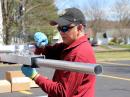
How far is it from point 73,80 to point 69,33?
1.19 ft

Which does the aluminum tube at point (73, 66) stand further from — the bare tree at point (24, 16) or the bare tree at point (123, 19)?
the bare tree at point (123, 19)

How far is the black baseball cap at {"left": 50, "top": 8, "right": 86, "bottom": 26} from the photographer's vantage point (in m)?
3.04

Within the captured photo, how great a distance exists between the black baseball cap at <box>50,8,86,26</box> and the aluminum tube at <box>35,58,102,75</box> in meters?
0.60

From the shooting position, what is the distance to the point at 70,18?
10.0 feet

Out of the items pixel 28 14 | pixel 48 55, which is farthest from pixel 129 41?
pixel 48 55

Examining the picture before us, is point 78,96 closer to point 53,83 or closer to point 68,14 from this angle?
point 53,83

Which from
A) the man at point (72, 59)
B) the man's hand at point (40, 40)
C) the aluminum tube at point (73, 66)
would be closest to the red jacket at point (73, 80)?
the man at point (72, 59)

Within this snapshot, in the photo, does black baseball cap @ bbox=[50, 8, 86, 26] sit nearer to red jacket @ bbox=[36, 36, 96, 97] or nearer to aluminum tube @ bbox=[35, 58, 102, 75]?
red jacket @ bbox=[36, 36, 96, 97]

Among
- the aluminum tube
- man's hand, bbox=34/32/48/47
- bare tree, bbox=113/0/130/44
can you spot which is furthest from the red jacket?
bare tree, bbox=113/0/130/44

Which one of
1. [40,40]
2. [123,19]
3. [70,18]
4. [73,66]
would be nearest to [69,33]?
[70,18]

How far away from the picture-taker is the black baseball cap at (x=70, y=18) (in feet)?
9.97

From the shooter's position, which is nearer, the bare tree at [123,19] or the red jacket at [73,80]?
the red jacket at [73,80]

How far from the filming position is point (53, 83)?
3057mm

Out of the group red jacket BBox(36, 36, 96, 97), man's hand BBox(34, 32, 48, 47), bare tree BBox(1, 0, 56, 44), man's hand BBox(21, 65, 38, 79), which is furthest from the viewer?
bare tree BBox(1, 0, 56, 44)
